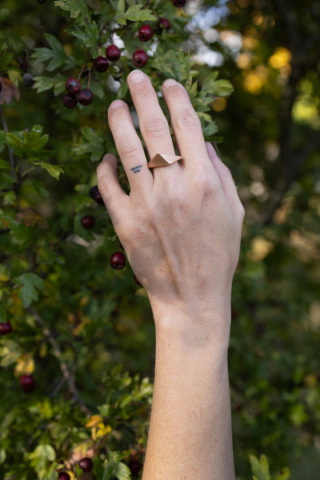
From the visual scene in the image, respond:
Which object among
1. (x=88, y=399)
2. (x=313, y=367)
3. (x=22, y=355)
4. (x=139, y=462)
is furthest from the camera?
(x=313, y=367)

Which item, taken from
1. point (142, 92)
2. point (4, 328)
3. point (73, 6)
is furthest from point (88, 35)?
point (4, 328)

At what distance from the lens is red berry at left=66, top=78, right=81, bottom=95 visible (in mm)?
1504

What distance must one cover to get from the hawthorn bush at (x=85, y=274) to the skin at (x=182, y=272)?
23 cm

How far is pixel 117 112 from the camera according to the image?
54.6 inches

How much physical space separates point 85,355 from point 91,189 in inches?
31.6

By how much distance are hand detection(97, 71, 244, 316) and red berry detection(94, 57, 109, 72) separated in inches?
8.0

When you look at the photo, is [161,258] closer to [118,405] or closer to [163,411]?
[163,411]

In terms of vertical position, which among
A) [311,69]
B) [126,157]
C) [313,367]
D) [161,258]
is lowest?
[313,367]

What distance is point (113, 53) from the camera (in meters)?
1.51

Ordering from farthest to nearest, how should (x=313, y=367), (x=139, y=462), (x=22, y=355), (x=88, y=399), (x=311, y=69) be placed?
(x=311, y=69), (x=313, y=367), (x=88, y=399), (x=22, y=355), (x=139, y=462)

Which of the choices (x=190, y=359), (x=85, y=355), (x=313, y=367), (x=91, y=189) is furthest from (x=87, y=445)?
(x=313, y=367)

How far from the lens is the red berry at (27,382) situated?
1.92 meters

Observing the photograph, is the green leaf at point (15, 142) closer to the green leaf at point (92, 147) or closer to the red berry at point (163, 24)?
the green leaf at point (92, 147)

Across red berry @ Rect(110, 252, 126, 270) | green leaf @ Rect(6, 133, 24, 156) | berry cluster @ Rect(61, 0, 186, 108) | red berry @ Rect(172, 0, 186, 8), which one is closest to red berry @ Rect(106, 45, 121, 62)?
berry cluster @ Rect(61, 0, 186, 108)
